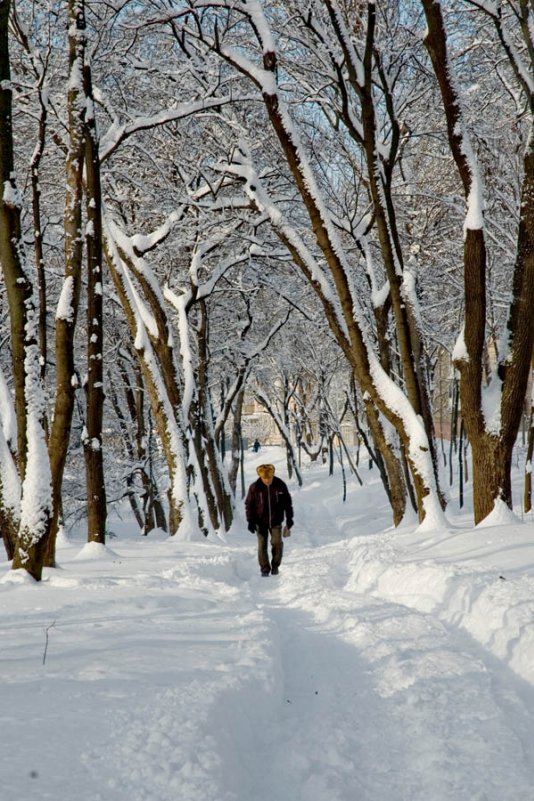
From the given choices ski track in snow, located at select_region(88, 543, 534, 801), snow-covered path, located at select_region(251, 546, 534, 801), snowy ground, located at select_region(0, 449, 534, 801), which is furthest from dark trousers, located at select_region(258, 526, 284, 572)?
ski track in snow, located at select_region(88, 543, 534, 801)

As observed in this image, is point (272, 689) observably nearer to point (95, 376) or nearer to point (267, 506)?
point (267, 506)

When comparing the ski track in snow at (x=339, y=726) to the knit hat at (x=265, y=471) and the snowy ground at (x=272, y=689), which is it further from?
the knit hat at (x=265, y=471)

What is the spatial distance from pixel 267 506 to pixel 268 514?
122mm

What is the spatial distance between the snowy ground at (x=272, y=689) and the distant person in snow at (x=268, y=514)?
266 centimetres

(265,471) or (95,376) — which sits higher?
(95,376)

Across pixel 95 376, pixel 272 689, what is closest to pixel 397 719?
pixel 272 689

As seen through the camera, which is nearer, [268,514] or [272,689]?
[272,689]

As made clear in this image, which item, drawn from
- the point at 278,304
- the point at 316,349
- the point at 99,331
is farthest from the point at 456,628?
the point at 316,349

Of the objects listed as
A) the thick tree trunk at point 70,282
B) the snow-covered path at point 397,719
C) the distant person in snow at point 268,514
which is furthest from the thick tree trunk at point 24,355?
the distant person in snow at point 268,514

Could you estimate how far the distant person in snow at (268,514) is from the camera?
9.62 m

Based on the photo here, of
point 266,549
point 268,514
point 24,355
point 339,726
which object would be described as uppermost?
point 24,355

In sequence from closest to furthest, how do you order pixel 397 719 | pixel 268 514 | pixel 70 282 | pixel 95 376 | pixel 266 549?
pixel 397 719 → pixel 70 282 → pixel 95 376 → pixel 266 549 → pixel 268 514

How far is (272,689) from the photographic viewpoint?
3693 millimetres

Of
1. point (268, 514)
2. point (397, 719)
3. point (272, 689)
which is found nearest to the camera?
point (397, 719)
